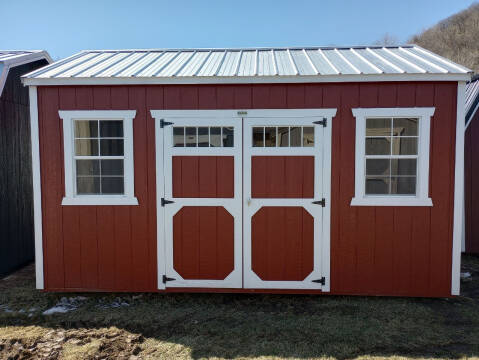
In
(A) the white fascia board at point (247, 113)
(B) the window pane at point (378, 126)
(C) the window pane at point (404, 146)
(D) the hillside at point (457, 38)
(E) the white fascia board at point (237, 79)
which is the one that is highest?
(D) the hillside at point (457, 38)

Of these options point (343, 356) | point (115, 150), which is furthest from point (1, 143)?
point (343, 356)

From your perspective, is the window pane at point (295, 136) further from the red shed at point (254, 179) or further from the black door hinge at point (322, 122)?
the black door hinge at point (322, 122)

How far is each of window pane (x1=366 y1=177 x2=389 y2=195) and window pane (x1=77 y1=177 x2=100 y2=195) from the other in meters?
3.77

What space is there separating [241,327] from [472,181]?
18.0 feet

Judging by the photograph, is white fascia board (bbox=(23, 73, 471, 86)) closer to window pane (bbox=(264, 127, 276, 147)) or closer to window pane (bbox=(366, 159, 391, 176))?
window pane (bbox=(264, 127, 276, 147))

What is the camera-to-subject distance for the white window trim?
4.12 meters

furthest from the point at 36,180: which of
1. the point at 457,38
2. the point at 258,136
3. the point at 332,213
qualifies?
the point at 457,38

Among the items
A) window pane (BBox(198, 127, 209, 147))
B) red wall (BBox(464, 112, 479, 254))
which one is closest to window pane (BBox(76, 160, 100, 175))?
window pane (BBox(198, 127, 209, 147))

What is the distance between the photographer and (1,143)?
5.28 meters

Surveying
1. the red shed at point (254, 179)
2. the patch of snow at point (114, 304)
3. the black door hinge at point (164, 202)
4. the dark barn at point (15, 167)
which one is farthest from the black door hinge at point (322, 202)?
the dark barn at point (15, 167)

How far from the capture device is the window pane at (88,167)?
452 cm

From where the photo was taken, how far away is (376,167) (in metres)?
4.48

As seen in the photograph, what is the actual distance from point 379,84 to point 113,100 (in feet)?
11.3

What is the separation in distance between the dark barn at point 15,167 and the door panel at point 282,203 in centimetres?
407
